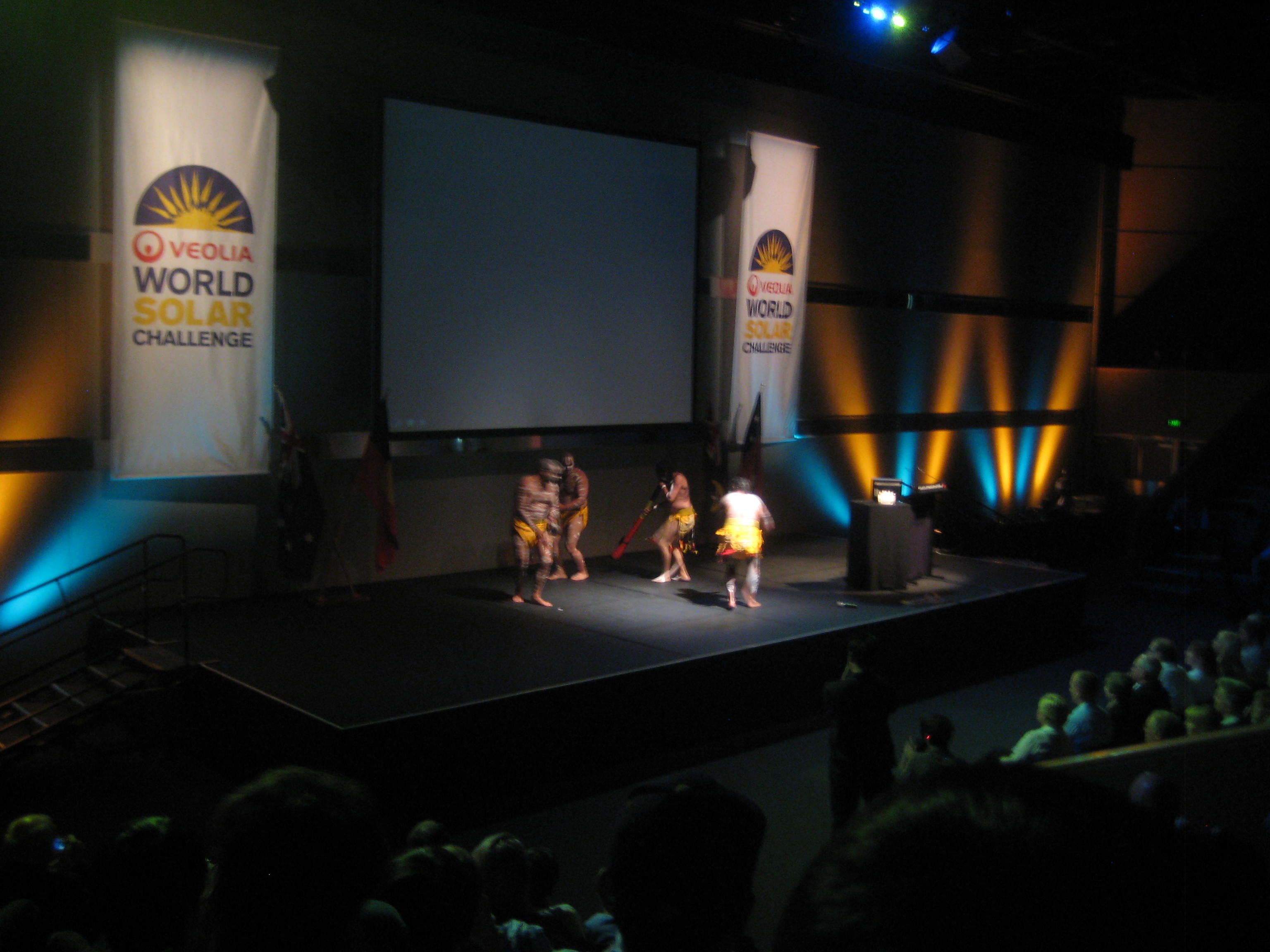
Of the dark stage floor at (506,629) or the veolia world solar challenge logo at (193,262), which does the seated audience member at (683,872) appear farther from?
the veolia world solar challenge logo at (193,262)

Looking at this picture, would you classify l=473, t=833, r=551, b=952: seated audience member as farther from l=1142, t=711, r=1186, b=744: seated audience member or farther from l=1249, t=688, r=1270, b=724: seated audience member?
l=1249, t=688, r=1270, b=724: seated audience member

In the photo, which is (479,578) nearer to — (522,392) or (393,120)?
(522,392)

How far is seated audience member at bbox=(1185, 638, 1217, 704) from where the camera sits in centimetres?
742

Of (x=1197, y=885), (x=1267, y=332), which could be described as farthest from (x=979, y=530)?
(x=1197, y=885)

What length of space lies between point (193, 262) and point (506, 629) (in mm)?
4087

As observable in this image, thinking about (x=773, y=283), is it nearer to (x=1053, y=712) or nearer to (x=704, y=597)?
(x=704, y=597)

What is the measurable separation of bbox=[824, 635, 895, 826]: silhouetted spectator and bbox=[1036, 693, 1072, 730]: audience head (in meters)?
0.84

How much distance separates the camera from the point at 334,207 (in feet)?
36.6

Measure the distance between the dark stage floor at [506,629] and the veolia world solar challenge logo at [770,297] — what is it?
2697 mm

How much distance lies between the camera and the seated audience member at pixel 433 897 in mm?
2734

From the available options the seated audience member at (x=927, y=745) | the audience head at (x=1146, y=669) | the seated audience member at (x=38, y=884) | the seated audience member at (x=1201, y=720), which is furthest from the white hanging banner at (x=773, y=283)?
the seated audience member at (x=38, y=884)

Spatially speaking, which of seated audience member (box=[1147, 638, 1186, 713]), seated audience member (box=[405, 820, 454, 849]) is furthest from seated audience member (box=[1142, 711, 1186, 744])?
seated audience member (box=[405, 820, 454, 849])

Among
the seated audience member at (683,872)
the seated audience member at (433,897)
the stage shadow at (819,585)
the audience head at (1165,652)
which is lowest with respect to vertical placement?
the stage shadow at (819,585)

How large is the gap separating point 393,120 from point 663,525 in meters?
4.89
